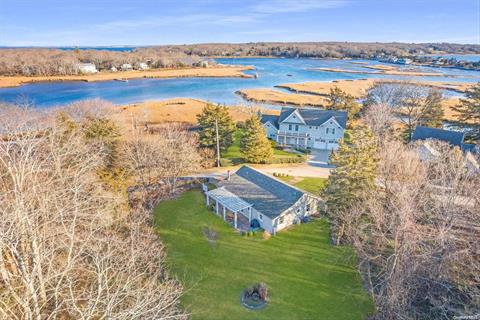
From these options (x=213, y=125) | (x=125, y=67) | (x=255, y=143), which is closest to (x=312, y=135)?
(x=255, y=143)

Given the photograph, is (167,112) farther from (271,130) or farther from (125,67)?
(125,67)

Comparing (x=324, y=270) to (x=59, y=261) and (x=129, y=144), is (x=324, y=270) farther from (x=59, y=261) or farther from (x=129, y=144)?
(x=129, y=144)

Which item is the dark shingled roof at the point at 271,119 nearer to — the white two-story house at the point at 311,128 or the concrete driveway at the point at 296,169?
the white two-story house at the point at 311,128

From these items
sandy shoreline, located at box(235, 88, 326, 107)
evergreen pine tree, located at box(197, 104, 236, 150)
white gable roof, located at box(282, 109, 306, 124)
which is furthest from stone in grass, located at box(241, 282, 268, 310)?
sandy shoreline, located at box(235, 88, 326, 107)

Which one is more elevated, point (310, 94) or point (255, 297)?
point (310, 94)

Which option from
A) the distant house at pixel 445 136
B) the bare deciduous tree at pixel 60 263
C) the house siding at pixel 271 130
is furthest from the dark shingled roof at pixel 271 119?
the bare deciduous tree at pixel 60 263
